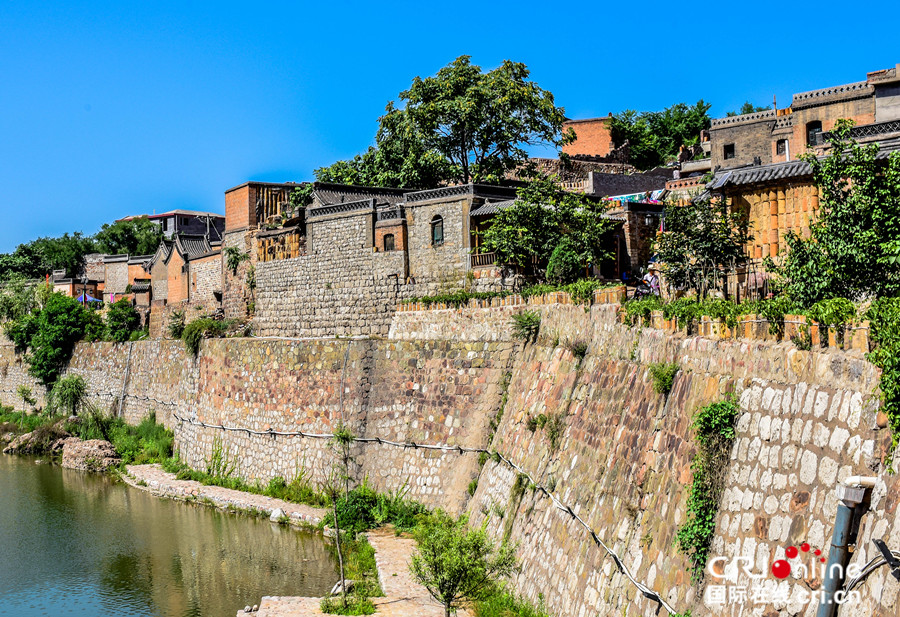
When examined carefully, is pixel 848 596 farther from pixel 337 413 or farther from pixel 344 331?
pixel 344 331

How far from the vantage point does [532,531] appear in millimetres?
14703

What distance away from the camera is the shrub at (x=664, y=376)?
11.5 meters

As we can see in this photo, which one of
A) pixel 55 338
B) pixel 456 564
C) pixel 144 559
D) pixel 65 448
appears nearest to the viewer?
pixel 456 564

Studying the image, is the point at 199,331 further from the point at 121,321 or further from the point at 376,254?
the point at 121,321

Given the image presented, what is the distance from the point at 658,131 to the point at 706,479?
4716 cm

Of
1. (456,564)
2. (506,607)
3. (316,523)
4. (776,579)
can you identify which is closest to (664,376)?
(776,579)

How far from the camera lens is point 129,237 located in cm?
7106

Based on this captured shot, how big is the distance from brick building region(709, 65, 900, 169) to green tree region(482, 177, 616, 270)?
6.87 m

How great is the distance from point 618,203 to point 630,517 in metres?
17.9

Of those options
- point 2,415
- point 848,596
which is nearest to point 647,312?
point 848,596

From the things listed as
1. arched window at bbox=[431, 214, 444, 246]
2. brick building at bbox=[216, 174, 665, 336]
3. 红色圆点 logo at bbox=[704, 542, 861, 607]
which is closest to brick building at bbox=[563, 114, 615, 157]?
brick building at bbox=[216, 174, 665, 336]

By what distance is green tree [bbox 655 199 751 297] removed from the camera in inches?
667

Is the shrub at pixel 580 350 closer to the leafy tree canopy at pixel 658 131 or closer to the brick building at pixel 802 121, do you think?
the brick building at pixel 802 121

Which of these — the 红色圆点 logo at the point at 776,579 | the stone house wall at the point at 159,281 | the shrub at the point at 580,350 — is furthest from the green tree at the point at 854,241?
the stone house wall at the point at 159,281
